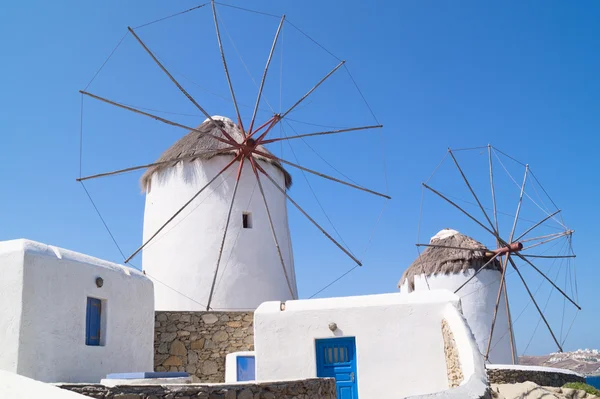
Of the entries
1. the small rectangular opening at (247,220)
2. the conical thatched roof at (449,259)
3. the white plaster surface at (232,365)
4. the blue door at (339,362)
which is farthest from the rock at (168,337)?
the conical thatched roof at (449,259)

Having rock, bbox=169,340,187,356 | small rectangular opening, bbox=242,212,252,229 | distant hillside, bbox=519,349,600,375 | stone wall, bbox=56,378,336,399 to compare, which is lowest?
distant hillside, bbox=519,349,600,375

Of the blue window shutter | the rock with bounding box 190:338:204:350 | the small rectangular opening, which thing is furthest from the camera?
the small rectangular opening

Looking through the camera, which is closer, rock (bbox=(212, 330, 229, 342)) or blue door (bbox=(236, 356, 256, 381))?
blue door (bbox=(236, 356, 256, 381))

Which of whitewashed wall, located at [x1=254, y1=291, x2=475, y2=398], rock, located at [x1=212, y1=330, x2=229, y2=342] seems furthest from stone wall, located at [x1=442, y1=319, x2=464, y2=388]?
rock, located at [x1=212, y1=330, x2=229, y2=342]

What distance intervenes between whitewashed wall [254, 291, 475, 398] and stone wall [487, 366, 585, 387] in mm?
5765

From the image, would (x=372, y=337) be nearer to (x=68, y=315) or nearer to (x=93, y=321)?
(x=93, y=321)

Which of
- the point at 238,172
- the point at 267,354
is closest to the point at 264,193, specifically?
the point at 238,172

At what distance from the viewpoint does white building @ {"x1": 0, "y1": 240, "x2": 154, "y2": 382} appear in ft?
23.0

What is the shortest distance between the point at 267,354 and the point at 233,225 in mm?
4672

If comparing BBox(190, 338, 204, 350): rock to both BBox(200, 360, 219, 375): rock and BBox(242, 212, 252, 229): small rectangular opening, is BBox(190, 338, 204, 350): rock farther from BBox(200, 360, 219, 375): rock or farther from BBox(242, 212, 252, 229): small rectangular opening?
BBox(242, 212, 252, 229): small rectangular opening

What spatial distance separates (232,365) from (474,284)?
1117 cm

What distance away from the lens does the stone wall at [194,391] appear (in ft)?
18.0

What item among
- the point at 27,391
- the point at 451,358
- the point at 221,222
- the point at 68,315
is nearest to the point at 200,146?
the point at 221,222

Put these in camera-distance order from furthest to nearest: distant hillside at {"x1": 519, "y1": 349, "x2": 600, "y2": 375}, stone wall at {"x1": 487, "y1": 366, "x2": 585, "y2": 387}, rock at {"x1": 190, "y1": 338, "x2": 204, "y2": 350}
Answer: distant hillside at {"x1": 519, "y1": 349, "x2": 600, "y2": 375}
stone wall at {"x1": 487, "y1": 366, "x2": 585, "y2": 387}
rock at {"x1": 190, "y1": 338, "x2": 204, "y2": 350}
